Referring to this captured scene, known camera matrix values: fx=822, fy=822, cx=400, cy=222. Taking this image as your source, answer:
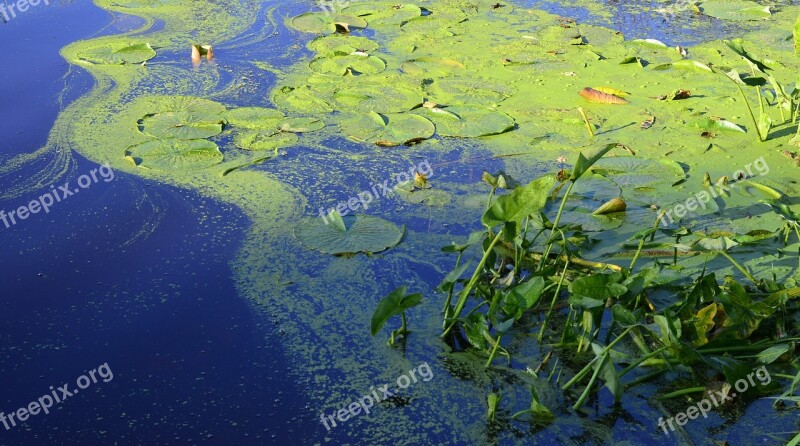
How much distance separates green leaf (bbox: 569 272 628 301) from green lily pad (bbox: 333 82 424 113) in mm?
1588

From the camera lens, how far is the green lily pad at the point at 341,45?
12.6 ft

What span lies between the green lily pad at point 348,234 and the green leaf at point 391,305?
→ 1.81 ft

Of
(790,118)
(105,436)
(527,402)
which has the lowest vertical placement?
(790,118)

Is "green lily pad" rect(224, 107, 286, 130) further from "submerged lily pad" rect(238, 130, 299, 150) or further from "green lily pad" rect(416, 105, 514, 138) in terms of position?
"green lily pad" rect(416, 105, 514, 138)

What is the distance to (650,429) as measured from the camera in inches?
67.4

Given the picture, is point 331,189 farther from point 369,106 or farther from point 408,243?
point 369,106

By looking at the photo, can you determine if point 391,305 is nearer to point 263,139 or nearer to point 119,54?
point 263,139

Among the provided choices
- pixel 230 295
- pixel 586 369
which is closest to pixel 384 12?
pixel 230 295

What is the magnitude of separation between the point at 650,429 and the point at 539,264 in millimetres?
526

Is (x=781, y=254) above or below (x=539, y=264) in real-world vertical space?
below

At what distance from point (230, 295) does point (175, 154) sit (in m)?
0.89

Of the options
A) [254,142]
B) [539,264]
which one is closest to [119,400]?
[539,264]

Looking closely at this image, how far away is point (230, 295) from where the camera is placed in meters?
2.13

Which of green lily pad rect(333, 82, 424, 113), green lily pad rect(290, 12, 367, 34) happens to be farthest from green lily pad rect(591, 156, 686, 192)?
green lily pad rect(290, 12, 367, 34)
